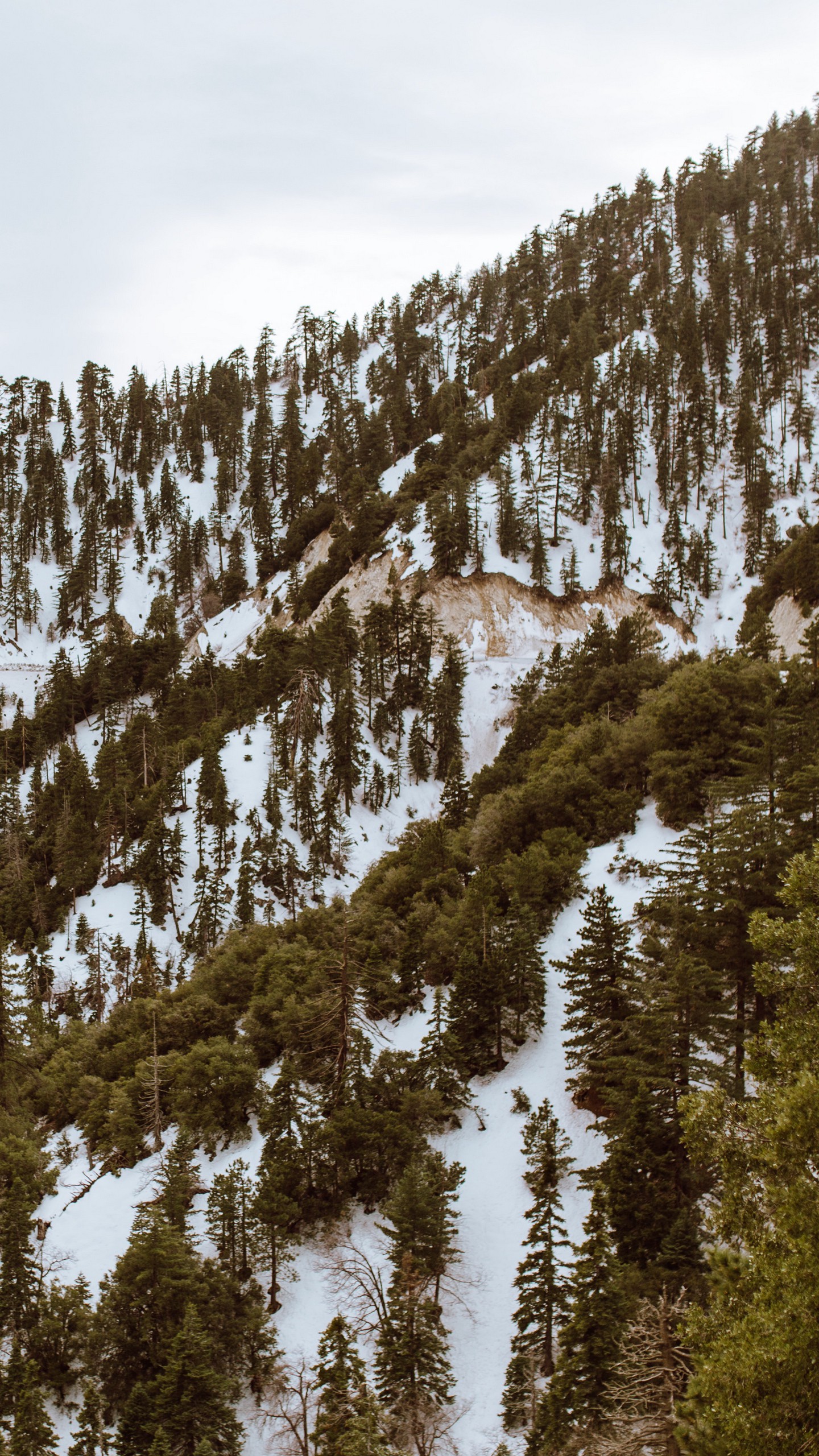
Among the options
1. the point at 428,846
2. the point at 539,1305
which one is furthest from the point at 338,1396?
the point at 428,846

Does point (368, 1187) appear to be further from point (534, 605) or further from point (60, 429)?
point (60, 429)

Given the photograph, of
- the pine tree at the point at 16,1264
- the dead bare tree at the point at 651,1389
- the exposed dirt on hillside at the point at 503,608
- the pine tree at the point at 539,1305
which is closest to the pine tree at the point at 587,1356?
the dead bare tree at the point at 651,1389

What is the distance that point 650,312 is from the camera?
139750 millimetres

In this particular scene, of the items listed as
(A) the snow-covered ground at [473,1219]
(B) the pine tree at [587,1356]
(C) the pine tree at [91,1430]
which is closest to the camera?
(B) the pine tree at [587,1356]

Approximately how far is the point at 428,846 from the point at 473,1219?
83.9 feet

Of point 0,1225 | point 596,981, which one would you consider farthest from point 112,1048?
point 596,981

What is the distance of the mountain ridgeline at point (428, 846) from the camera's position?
22922 millimetres

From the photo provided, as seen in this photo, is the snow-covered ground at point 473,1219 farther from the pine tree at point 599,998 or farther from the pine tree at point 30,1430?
the pine tree at point 30,1430

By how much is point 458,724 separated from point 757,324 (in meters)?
86.5

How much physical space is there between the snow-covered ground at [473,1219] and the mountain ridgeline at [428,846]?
0.49 metres

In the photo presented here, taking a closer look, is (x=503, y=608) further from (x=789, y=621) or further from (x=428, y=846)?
(x=428, y=846)

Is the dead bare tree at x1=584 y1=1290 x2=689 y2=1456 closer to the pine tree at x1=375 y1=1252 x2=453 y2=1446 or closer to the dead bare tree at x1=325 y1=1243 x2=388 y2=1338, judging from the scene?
the pine tree at x1=375 y1=1252 x2=453 y2=1446

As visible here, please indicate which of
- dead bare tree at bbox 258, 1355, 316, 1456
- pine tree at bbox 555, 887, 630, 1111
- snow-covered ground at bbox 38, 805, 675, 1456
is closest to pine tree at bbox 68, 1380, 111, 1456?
snow-covered ground at bbox 38, 805, 675, 1456

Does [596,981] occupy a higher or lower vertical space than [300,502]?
lower
